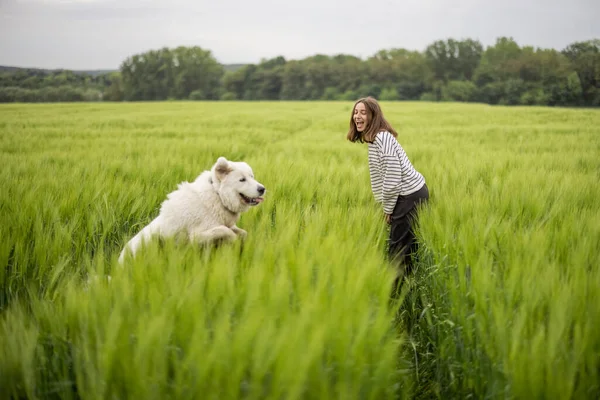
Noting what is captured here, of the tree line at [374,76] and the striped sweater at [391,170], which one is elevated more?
the tree line at [374,76]

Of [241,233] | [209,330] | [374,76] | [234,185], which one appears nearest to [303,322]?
[209,330]

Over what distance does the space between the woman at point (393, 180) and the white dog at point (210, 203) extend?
129 cm

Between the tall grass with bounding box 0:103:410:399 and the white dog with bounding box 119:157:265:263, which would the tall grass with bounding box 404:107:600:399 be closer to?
the tall grass with bounding box 0:103:410:399

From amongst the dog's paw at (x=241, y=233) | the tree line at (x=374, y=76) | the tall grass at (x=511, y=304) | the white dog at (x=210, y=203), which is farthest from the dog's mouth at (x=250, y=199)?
the tree line at (x=374, y=76)

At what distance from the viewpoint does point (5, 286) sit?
217 cm

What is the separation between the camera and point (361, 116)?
142 inches

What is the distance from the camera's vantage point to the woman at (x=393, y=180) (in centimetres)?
342

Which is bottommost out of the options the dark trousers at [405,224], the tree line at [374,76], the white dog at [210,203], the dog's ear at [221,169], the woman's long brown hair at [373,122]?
the dark trousers at [405,224]

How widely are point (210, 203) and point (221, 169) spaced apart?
0.85ft

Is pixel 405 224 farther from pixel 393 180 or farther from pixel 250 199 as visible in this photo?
pixel 250 199

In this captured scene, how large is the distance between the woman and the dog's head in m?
1.29

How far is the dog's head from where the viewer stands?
8.95ft

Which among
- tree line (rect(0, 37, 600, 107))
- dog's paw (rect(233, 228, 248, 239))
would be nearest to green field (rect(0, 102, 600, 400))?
dog's paw (rect(233, 228, 248, 239))

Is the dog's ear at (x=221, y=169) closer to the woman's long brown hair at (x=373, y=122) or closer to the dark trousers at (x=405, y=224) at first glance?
the woman's long brown hair at (x=373, y=122)
